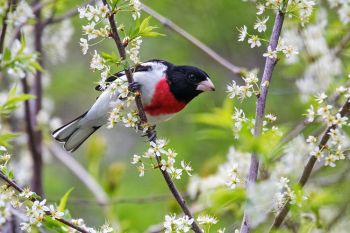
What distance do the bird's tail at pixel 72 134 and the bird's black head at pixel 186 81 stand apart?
66 cm

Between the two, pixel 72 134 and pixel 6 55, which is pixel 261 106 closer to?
pixel 6 55

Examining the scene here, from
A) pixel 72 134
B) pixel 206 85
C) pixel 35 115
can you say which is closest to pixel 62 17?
pixel 72 134

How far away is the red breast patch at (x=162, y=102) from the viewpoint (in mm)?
3982

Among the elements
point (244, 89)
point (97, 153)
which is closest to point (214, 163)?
point (97, 153)

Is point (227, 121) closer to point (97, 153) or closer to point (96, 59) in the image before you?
point (96, 59)

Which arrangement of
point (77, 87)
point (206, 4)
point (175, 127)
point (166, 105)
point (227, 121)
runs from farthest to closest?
1. point (77, 87)
2. point (175, 127)
3. point (206, 4)
4. point (166, 105)
5. point (227, 121)

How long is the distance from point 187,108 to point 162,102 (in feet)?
8.65

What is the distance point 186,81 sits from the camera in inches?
162

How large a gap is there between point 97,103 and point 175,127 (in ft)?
9.34

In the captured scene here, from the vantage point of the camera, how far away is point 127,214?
6.00 metres

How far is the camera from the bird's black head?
4086 millimetres

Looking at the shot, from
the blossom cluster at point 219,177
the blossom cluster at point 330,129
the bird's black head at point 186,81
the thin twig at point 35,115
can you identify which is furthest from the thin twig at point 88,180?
the blossom cluster at point 330,129

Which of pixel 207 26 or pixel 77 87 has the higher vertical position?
pixel 207 26

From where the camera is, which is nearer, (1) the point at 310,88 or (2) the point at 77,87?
(1) the point at 310,88
